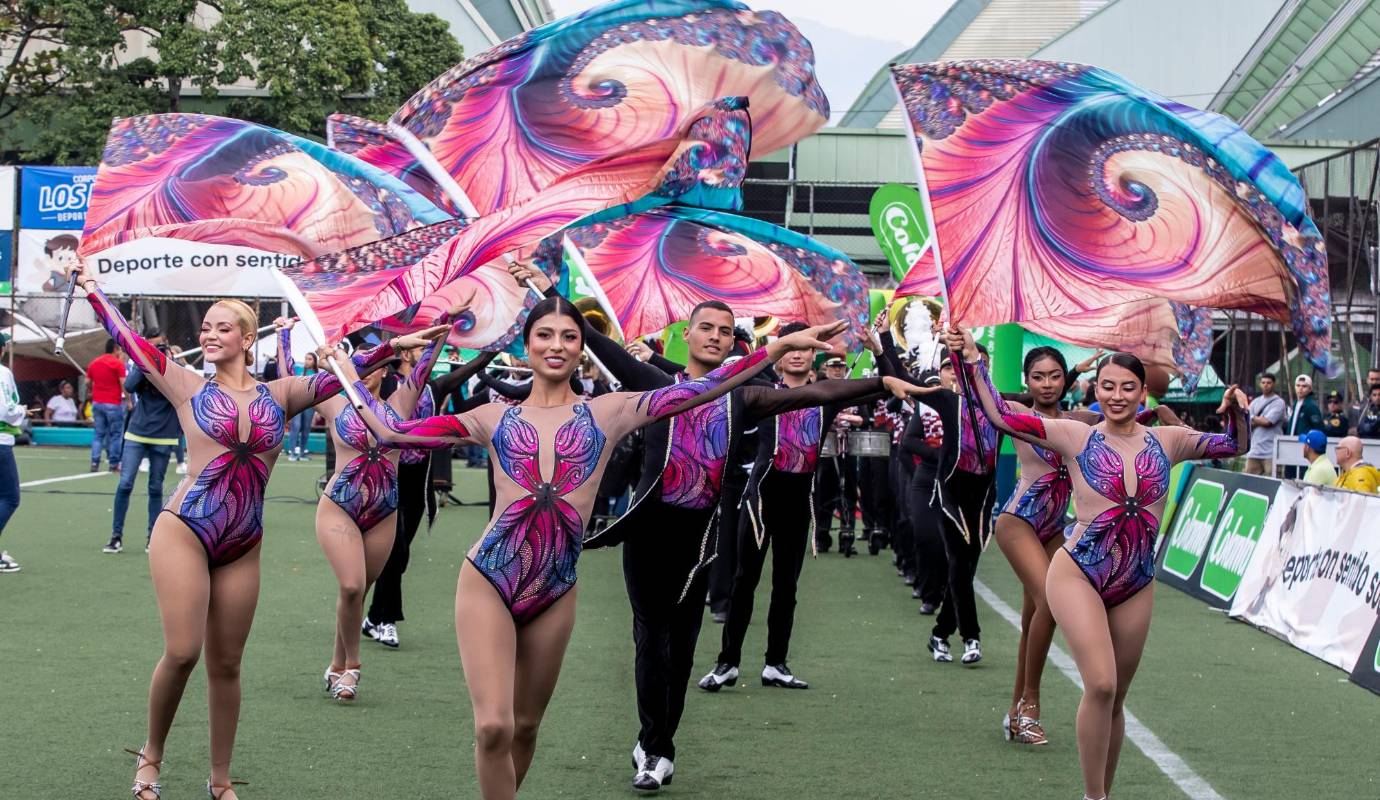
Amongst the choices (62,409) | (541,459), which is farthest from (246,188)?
(62,409)

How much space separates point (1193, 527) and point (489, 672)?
1121cm

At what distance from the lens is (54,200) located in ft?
99.7

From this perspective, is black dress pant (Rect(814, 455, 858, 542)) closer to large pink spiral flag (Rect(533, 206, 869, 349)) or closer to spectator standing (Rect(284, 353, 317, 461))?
large pink spiral flag (Rect(533, 206, 869, 349))

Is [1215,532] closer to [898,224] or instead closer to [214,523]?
[898,224]

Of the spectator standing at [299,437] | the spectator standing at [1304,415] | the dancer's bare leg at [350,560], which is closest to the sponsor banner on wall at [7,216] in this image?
the spectator standing at [299,437]

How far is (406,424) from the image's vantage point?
5.74 metres

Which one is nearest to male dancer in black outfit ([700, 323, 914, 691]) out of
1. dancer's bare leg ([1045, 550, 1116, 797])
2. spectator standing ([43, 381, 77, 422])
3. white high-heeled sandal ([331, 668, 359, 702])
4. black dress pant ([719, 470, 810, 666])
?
black dress pant ([719, 470, 810, 666])

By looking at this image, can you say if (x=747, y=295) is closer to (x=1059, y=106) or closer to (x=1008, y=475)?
(x=1059, y=106)

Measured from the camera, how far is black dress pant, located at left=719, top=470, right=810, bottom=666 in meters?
9.37

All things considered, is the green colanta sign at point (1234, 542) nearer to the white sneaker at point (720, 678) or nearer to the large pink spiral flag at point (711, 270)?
the large pink spiral flag at point (711, 270)

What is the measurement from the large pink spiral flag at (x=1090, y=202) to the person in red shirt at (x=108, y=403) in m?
17.8

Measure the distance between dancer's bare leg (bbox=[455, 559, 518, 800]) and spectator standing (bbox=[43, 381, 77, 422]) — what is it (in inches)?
1181

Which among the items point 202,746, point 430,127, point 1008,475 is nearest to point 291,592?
point 430,127

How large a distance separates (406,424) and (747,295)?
631 centimetres
